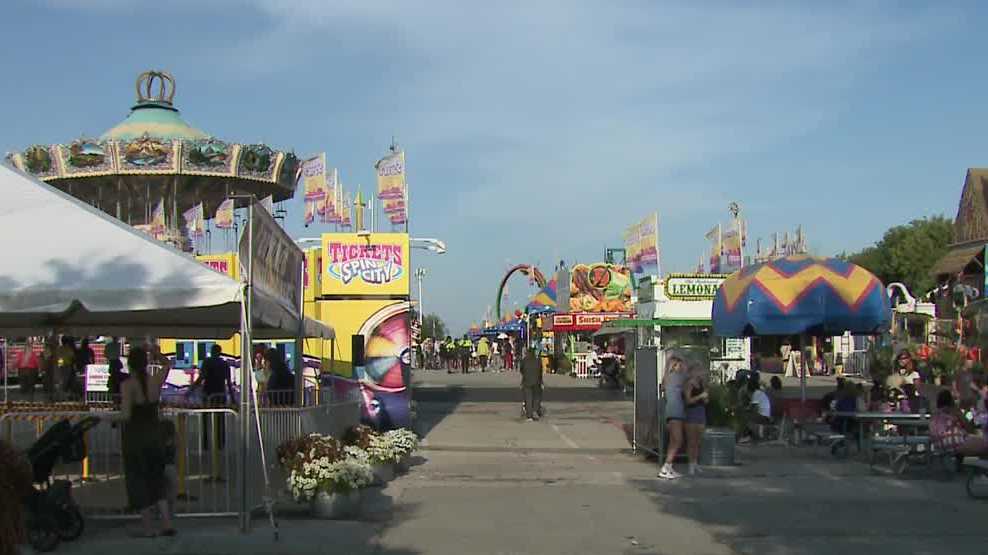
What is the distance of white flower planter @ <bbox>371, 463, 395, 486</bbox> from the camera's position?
13727mm

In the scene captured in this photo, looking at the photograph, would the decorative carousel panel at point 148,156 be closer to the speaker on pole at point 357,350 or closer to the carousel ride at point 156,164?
the carousel ride at point 156,164

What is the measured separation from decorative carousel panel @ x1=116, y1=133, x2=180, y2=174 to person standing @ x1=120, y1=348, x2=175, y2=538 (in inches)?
1000

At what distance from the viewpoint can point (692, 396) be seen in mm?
15297

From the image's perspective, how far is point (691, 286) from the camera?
36250 mm

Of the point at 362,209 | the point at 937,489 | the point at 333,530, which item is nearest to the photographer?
the point at 333,530

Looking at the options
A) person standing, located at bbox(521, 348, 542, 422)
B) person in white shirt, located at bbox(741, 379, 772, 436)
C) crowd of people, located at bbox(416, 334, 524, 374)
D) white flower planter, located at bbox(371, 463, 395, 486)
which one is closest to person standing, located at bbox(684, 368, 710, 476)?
person in white shirt, located at bbox(741, 379, 772, 436)

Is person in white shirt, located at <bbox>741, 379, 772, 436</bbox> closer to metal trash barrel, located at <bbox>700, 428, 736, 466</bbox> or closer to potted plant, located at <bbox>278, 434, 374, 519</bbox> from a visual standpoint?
metal trash barrel, located at <bbox>700, 428, 736, 466</bbox>

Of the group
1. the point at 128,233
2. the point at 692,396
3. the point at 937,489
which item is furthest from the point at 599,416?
the point at 128,233

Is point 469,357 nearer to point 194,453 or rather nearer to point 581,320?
point 581,320

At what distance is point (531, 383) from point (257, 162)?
1496 centimetres

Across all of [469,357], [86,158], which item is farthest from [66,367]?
[469,357]

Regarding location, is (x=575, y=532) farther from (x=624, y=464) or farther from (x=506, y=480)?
(x=624, y=464)

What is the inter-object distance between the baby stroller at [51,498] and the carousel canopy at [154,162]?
24340 mm

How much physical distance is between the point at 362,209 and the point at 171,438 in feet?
43.7
